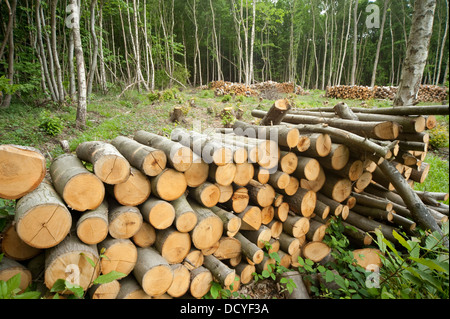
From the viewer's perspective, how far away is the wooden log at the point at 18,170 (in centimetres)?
154

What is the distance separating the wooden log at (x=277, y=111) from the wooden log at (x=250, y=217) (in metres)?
1.57

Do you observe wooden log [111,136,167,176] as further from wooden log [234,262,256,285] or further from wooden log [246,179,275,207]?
wooden log [234,262,256,285]

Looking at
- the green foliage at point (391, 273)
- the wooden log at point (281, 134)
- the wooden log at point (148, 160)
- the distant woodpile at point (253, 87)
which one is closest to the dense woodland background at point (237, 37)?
the distant woodpile at point (253, 87)

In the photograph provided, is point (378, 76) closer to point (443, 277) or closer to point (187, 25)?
point (187, 25)

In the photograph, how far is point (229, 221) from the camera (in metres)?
2.49

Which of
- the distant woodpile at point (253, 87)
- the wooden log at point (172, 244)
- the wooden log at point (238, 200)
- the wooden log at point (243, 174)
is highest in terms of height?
the distant woodpile at point (253, 87)

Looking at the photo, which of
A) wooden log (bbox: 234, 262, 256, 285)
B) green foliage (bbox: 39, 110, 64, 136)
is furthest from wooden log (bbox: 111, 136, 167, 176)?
green foliage (bbox: 39, 110, 64, 136)

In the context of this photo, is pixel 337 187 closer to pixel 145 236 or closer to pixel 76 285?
pixel 145 236

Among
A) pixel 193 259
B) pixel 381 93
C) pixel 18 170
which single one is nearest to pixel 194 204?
pixel 193 259

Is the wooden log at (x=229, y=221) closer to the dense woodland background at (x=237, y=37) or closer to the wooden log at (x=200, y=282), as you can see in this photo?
the wooden log at (x=200, y=282)

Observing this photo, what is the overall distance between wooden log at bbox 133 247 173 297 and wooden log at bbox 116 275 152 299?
7cm

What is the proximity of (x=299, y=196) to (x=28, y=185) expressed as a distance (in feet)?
9.02

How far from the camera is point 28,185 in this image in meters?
1.64
